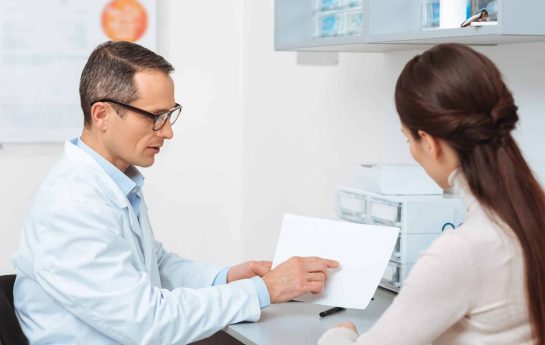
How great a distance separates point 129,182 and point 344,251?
0.51 meters

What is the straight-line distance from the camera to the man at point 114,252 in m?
1.62

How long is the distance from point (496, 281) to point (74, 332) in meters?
0.90

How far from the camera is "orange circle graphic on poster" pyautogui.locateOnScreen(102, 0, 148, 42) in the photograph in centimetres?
310

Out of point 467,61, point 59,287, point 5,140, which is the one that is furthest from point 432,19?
point 5,140

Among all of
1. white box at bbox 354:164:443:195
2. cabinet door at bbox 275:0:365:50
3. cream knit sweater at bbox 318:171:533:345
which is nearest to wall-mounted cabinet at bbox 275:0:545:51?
cabinet door at bbox 275:0:365:50

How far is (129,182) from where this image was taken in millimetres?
1833

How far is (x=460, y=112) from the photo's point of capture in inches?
48.0

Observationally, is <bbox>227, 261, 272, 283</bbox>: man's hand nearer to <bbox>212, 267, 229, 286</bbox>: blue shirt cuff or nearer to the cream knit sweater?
<bbox>212, 267, 229, 286</bbox>: blue shirt cuff

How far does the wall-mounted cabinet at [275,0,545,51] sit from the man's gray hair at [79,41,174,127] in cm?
49

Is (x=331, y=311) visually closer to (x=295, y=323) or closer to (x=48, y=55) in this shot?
(x=295, y=323)

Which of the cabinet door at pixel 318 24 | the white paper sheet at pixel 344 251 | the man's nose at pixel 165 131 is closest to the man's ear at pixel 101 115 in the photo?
the man's nose at pixel 165 131

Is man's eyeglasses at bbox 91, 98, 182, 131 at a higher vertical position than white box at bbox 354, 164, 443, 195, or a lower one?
higher

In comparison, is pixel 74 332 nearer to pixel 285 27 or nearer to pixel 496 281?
pixel 496 281

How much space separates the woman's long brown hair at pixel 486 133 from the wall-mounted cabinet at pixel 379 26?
0.33 m
